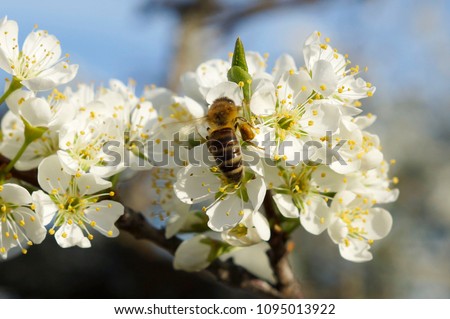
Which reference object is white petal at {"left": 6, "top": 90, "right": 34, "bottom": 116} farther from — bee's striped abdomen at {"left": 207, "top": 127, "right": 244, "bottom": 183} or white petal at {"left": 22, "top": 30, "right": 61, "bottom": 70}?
bee's striped abdomen at {"left": 207, "top": 127, "right": 244, "bottom": 183}

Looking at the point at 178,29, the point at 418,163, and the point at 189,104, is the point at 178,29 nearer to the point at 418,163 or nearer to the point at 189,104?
the point at 418,163

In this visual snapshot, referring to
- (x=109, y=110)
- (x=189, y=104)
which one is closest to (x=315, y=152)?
(x=189, y=104)

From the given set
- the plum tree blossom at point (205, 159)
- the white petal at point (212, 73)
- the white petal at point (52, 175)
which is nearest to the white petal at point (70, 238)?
the plum tree blossom at point (205, 159)

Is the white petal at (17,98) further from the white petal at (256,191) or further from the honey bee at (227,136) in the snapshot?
the white petal at (256,191)

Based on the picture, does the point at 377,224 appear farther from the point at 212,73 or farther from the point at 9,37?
the point at 9,37

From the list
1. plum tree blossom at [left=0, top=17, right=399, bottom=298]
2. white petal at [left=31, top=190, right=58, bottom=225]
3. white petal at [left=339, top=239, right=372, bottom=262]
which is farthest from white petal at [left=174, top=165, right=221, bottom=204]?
white petal at [left=339, top=239, right=372, bottom=262]

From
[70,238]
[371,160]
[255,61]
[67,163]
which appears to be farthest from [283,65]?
[70,238]
